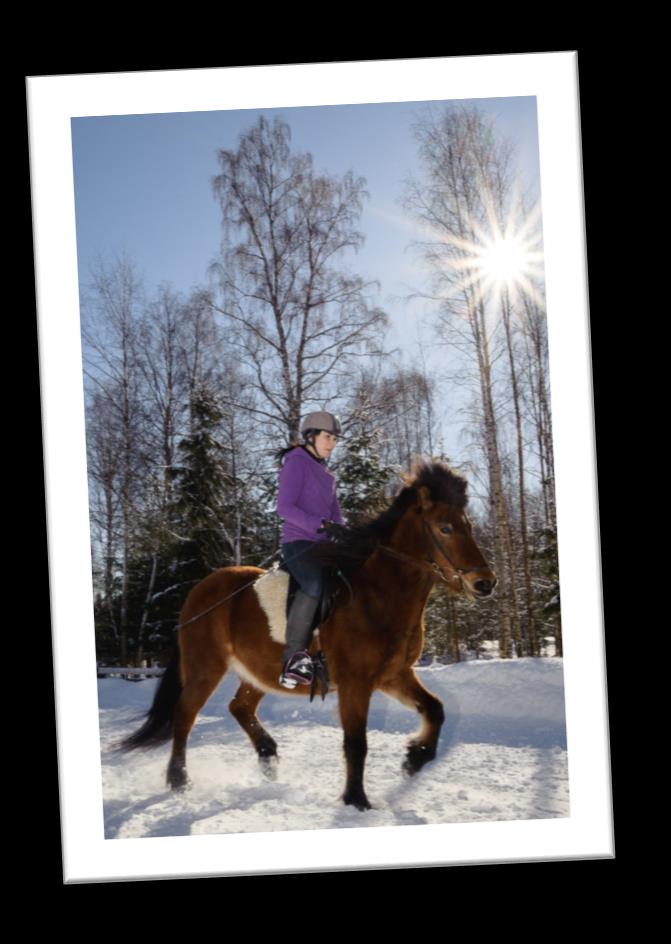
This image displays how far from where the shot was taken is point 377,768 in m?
4.23

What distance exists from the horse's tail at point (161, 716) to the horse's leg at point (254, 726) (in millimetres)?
423

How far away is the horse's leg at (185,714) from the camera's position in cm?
421

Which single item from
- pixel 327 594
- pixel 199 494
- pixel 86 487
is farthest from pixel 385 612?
pixel 199 494

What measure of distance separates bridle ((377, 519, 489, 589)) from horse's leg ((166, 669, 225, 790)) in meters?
1.53

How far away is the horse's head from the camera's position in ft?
12.4

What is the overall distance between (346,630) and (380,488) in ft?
8.11

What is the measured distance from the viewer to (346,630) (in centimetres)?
386

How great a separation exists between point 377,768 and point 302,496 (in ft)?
6.33

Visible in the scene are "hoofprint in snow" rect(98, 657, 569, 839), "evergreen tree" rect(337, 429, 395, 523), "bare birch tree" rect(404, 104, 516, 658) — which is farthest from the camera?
"evergreen tree" rect(337, 429, 395, 523)

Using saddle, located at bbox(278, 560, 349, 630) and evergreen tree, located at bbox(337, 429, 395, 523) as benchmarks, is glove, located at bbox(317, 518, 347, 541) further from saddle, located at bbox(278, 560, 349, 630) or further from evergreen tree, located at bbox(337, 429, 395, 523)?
evergreen tree, located at bbox(337, 429, 395, 523)

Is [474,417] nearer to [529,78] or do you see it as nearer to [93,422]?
[529,78]

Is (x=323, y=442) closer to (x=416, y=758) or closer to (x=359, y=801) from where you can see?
(x=416, y=758)

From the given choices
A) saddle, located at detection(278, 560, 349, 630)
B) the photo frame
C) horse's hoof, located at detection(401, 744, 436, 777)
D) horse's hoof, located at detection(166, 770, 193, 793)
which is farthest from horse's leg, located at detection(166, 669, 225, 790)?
horse's hoof, located at detection(401, 744, 436, 777)

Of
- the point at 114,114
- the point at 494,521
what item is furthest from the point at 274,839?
the point at 114,114
